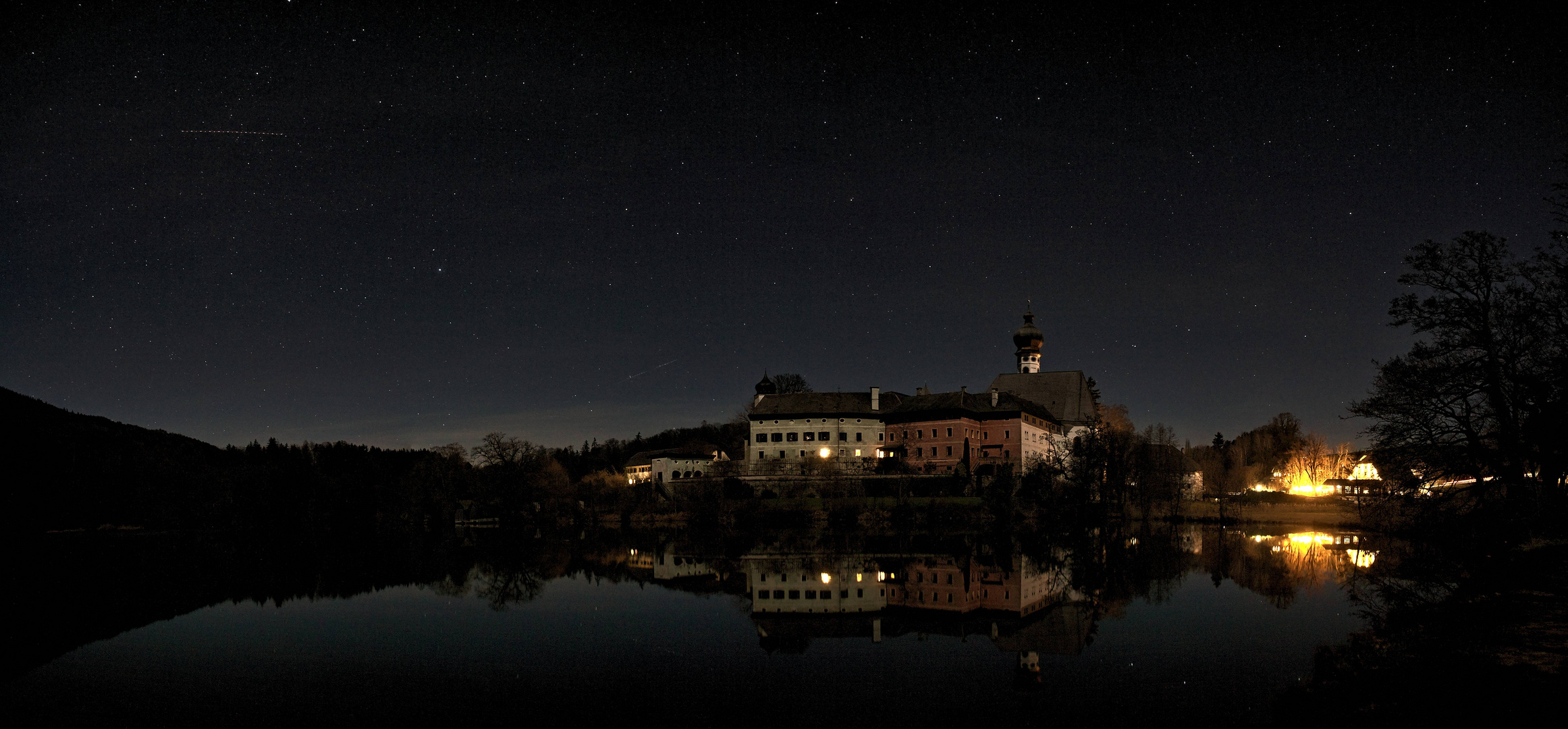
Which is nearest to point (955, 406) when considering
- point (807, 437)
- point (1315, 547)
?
point (807, 437)

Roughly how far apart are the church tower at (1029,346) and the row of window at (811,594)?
73.0 meters

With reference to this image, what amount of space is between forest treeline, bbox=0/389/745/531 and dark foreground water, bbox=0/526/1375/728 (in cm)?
4135

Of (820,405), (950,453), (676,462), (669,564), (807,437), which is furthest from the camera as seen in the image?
(676,462)

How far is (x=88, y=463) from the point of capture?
8381cm

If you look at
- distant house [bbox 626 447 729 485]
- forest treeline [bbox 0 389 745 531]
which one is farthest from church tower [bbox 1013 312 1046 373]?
forest treeline [bbox 0 389 745 531]

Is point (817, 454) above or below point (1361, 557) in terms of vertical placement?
above

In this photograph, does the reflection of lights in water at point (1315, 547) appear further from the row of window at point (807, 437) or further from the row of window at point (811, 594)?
the row of window at point (807, 437)

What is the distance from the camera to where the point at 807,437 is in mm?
81750

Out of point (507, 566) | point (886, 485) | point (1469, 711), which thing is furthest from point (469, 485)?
point (1469, 711)

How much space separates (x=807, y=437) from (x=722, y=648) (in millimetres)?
63933

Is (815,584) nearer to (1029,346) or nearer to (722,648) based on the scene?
(722,648)

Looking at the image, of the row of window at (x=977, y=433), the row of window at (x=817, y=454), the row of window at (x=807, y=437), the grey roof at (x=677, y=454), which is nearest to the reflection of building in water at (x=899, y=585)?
the row of window at (x=977, y=433)

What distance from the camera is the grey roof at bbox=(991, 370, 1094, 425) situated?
301 ft

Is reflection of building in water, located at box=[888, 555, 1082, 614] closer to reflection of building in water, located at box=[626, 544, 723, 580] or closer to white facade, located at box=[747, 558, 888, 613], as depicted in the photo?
white facade, located at box=[747, 558, 888, 613]
